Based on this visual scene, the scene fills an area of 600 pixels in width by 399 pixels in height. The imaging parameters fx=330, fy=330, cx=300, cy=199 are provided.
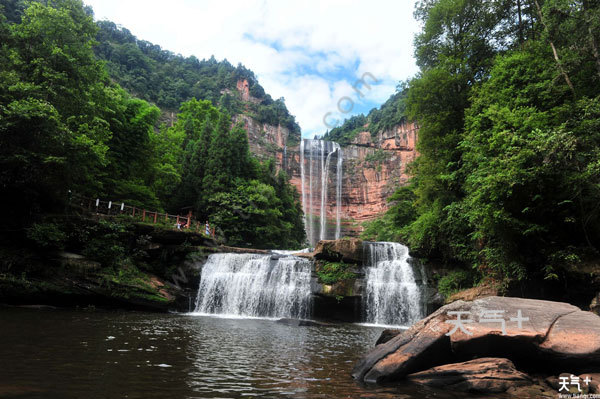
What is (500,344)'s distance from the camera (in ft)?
16.1

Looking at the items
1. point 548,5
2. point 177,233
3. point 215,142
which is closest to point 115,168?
point 177,233

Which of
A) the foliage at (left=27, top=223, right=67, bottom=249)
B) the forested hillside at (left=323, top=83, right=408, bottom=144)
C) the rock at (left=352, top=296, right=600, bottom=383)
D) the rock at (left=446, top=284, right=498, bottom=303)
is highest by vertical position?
the forested hillside at (left=323, top=83, right=408, bottom=144)

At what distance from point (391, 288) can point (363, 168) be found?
39406 millimetres

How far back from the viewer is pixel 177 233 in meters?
18.0

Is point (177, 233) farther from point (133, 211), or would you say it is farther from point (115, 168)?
point (115, 168)

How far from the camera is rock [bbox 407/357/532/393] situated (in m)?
4.36

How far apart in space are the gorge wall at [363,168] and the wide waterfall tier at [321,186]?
24cm

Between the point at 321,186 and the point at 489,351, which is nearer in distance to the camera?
the point at 489,351

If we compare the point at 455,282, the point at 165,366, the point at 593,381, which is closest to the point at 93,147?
the point at 165,366

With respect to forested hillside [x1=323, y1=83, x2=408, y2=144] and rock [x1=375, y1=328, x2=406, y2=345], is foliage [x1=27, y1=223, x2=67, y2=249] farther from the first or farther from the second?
forested hillside [x1=323, y1=83, x2=408, y2=144]

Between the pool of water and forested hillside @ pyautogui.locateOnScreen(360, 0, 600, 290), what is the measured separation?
712 cm

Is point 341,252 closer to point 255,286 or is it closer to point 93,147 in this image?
point 255,286

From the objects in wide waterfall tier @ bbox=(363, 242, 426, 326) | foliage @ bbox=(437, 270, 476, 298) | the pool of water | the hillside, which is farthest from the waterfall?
the pool of water

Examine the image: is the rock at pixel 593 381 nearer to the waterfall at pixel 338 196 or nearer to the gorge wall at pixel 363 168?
the gorge wall at pixel 363 168
